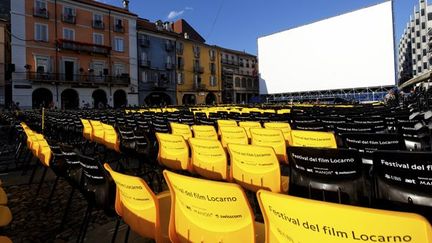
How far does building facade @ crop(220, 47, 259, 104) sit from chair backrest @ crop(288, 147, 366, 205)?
51818 mm

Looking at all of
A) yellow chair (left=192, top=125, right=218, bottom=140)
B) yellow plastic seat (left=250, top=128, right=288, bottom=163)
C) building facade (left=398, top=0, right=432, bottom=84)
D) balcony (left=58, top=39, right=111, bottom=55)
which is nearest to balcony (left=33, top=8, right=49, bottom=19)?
balcony (left=58, top=39, right=111, bottom=55)

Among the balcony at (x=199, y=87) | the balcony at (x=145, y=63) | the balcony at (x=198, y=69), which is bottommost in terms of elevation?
the balcony at (x=199, y=87)

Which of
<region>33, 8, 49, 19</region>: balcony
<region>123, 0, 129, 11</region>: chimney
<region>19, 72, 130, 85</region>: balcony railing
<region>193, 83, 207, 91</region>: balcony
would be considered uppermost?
<region>123, 0, 129, 11</region>: chimney

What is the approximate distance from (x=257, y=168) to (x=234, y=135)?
2396 mm

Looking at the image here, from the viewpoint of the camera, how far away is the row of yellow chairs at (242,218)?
117cm

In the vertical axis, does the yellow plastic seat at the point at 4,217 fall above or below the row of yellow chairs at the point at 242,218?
below

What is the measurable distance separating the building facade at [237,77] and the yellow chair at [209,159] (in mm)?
50285

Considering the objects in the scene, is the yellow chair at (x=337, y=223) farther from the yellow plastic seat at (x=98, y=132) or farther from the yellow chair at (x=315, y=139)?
the yellow plastic seat at (x=98, y=132)

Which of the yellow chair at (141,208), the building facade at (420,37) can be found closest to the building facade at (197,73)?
the building facade at (420,37)

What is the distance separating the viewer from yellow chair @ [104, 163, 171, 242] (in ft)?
7.20

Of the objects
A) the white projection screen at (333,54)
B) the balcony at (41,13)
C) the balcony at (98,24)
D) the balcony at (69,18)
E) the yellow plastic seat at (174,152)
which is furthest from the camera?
the balcony at (98,24)

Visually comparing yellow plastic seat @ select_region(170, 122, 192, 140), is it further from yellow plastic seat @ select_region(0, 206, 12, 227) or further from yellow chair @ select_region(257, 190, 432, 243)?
yellow chair @ select_region(257, 190, 432, 243)

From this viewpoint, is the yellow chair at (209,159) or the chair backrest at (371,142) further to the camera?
the yellow chair at (209,159)

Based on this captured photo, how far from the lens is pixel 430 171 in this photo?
2002mm
